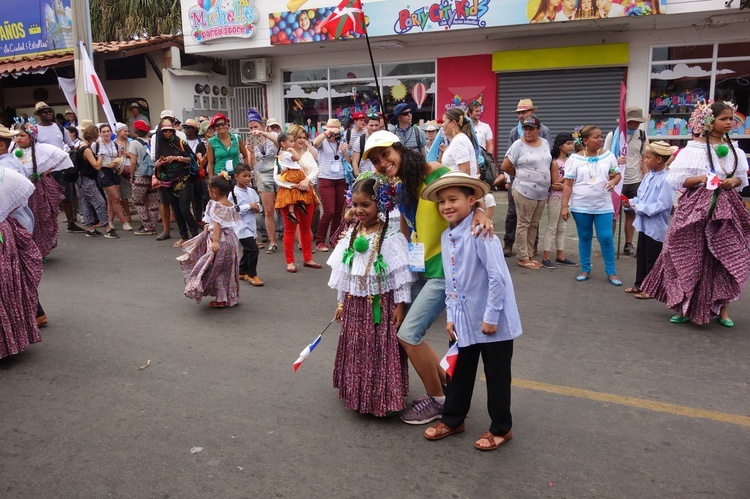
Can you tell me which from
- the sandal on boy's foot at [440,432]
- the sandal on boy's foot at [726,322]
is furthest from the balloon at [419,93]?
the sandal on boy's foot at [440,432]

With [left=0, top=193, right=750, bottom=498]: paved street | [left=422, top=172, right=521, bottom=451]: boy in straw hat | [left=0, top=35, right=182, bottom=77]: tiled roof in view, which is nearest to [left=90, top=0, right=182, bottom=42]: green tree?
[left=0, top=35, right=182, bottom=77]: tiled roof

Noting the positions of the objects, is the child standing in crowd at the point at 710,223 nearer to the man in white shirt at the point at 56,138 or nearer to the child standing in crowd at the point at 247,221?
the child standing in crowd at the point at 247,221

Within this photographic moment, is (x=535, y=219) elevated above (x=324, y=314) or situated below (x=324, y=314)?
above

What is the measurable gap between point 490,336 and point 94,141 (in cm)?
902

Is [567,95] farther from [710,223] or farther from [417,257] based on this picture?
[417,257]

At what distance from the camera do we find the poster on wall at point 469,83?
14.5 meters

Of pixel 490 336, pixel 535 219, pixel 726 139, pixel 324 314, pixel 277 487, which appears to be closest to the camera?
pixel 277 487

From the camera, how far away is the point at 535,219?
821 centimetres

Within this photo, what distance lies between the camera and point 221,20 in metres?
15.6

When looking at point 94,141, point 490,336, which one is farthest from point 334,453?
point 94,141

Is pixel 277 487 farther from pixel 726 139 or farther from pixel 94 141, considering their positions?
pixel 94 141

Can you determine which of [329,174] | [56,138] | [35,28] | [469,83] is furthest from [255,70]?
[329,174]

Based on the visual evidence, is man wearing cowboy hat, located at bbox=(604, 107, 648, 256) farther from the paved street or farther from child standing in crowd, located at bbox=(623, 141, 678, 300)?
the paved street

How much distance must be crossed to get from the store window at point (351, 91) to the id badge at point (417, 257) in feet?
36.2
